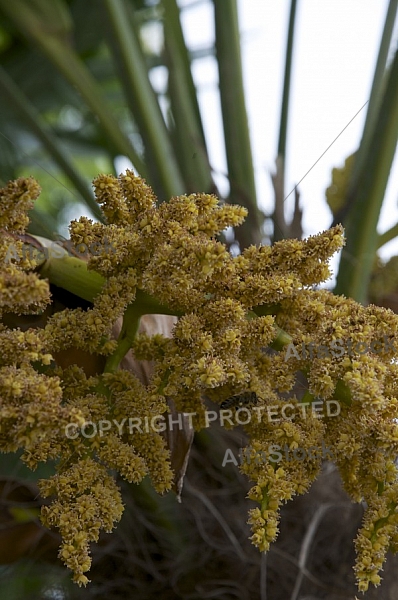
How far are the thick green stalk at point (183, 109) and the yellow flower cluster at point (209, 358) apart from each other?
0.35 m

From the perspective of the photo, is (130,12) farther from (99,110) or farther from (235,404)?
(235,404)

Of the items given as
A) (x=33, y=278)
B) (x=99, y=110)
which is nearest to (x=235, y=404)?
(x=33, y=278)

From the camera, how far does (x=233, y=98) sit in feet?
2.99

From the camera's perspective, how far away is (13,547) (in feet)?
2.50

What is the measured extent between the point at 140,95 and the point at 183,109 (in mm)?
79

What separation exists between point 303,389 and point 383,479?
9 centimetres

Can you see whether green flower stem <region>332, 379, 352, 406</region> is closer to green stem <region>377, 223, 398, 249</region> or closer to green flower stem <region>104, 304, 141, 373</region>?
green flower stem <region>104, 304, 141, 373</region>

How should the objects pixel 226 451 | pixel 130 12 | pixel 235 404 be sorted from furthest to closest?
pixel 130 12
pixel 226 451
pixel 235 404

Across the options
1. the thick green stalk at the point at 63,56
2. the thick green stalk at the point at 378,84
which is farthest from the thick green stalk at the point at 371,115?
the thick green stalk at the point at 63,56

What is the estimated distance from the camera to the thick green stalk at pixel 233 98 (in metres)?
0.87

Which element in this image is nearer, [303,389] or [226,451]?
[303,389]

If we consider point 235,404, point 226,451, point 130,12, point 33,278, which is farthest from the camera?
point 130,12

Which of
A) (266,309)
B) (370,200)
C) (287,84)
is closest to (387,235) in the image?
(370,200)

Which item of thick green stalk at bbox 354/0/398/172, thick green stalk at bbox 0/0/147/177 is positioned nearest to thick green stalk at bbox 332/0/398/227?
thick green stalk at bbox 354/0/398/172
